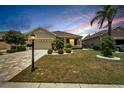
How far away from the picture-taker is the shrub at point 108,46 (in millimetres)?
8250

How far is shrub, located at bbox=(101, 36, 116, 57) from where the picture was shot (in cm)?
825

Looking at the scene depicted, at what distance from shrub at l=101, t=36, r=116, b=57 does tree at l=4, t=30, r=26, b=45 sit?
7319mm

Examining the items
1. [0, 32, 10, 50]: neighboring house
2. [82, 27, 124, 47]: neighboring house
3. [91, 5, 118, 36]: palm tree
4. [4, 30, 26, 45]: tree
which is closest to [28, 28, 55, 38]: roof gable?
[4, 30, 26, 45]: tree

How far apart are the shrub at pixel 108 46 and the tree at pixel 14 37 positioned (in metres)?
7.32

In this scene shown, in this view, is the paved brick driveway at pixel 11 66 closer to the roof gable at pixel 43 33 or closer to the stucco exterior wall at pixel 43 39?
the stucco exterior wall at pixel 43 39

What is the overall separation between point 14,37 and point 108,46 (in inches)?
317

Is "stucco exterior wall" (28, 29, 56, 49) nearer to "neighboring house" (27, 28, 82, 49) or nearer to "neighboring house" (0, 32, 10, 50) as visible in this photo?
"neighboring house" (27, 28, 82, 49)

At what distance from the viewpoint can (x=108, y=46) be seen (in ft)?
27.3

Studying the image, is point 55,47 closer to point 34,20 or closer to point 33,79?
point 34,20

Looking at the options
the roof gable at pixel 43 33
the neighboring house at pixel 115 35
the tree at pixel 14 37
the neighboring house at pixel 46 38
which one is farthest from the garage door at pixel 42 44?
the neighboring house at pixel 115 35
